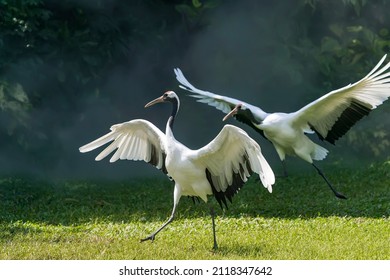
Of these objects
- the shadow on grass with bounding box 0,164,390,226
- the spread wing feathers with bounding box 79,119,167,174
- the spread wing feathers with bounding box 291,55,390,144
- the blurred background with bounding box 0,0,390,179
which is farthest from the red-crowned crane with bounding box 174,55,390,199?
the blurred background with bounding box 0,0,390,179

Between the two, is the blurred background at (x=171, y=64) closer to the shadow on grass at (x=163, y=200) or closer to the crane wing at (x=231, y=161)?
the shadow on grass at (x=163, y=200)

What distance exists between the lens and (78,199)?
780 cm

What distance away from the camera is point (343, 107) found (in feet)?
22.6

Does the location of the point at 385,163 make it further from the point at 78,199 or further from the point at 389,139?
the point at 78,199

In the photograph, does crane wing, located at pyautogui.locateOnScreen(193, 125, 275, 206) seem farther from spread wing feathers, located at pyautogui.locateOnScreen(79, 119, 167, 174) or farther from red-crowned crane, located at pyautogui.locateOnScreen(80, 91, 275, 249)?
spread wing feathers, located at pyautogui.locateOnScreen(79, 119, 167, 174)

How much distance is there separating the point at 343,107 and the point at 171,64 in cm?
396

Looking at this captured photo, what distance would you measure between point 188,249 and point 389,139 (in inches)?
205

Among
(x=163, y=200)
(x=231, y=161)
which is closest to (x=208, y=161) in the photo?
(x=231, y=161)

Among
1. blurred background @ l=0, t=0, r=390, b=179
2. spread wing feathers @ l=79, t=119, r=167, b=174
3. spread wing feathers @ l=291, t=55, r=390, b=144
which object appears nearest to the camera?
spread wing feathers @ l=79, t=119, r=167, b=174

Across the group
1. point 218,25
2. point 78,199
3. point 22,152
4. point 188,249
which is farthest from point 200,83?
point 188,249

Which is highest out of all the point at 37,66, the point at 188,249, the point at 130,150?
the point at 37,66

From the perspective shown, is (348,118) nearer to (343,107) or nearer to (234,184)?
(343,107)

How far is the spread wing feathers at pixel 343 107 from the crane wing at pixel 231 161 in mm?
1577

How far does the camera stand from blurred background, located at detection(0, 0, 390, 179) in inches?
368
